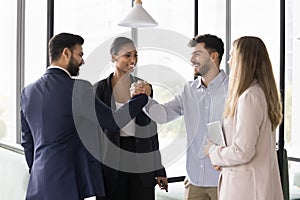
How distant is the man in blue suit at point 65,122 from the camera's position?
2.22 metres

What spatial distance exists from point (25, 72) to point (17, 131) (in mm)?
518

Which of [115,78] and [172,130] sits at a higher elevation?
[115,78]

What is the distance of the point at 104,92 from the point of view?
2518 millimetres

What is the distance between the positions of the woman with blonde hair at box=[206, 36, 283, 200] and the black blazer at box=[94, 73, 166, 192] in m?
0.45

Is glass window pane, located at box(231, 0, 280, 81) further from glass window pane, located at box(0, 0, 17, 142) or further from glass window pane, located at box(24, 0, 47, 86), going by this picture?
glass window pane, located at box(0, 0, 17, 142)

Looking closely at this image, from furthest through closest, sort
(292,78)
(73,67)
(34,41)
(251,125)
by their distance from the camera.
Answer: (292,78)
(34,41)
(73,67)
(251,125)

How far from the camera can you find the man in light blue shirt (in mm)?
2709

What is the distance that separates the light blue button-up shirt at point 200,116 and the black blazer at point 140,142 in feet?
0.45

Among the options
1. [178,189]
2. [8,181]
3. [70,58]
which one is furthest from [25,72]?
[70,58]

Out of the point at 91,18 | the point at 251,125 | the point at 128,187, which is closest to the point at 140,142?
the point at 128,187

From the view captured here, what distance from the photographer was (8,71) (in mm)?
4176

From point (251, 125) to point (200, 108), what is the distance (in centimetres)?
66

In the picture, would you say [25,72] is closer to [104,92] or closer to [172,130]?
[172,130]

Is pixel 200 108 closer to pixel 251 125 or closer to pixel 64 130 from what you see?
pixel 251 125
